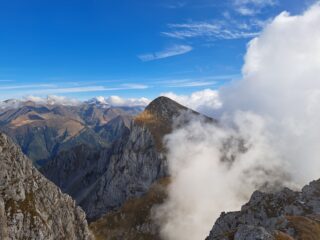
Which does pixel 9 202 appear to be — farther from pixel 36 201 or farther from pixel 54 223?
pixel 54 223

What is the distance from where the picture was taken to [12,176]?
16750 cm

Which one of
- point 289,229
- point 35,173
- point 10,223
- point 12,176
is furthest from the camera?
point 35,173

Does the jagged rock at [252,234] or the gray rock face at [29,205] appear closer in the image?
the jagged rock at [252,234]

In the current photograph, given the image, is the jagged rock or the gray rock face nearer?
the jagged rock

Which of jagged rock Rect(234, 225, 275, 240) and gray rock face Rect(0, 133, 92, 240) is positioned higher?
jagged rock Rect(234, 225, 275, 240)

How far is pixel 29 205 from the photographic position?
164500 millimetres

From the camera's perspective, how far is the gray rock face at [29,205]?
Result: 15238 centimetres

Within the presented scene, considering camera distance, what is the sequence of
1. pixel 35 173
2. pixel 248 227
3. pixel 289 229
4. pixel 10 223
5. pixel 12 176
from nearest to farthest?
pixel 248 227 → pixel 289 229 → pixel 10 223 → pixel 12 176 → pixel 35 173

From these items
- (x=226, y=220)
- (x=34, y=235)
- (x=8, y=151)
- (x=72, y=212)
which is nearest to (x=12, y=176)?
(x=8, y=151)

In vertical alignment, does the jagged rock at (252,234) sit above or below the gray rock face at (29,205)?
above

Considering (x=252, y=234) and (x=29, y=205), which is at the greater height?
(x=252, y=234)

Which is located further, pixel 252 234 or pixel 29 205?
pixel 29 205

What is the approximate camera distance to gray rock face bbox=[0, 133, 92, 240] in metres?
152

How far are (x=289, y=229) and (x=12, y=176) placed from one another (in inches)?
4394
